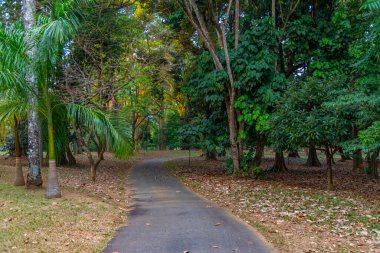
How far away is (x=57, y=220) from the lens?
24.6ft

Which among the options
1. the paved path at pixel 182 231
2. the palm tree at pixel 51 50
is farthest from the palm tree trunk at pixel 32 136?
the paved path at pixel 182 231

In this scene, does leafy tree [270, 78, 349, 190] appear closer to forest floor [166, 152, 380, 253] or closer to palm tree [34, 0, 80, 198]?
forest floor [166, 152, 380, 253]

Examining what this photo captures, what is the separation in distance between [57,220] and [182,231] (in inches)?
107

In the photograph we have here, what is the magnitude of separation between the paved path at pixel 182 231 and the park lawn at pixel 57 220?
418 millimetres

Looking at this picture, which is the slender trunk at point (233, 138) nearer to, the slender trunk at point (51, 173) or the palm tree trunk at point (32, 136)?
the slender trunk at point (51, 173)

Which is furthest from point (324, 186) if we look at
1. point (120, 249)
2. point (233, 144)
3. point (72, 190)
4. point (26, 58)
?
point (26, 58)

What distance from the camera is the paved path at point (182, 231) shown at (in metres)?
6.04

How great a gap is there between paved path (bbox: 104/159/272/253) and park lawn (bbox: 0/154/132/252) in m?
0.42

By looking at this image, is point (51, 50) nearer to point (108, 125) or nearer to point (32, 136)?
point (108, 125)

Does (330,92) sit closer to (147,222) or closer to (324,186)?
(324,186)

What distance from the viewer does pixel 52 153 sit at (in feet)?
33.6

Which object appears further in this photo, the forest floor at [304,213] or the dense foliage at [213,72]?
the dense foliage at [213,72]

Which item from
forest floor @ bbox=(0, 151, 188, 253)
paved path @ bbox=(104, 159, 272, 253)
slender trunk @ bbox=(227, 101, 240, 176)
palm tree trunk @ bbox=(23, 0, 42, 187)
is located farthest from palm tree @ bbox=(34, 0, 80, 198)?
slender trunk @ bbox=(227, 101, 240, 176)

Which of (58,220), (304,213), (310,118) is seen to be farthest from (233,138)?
(58,220)
